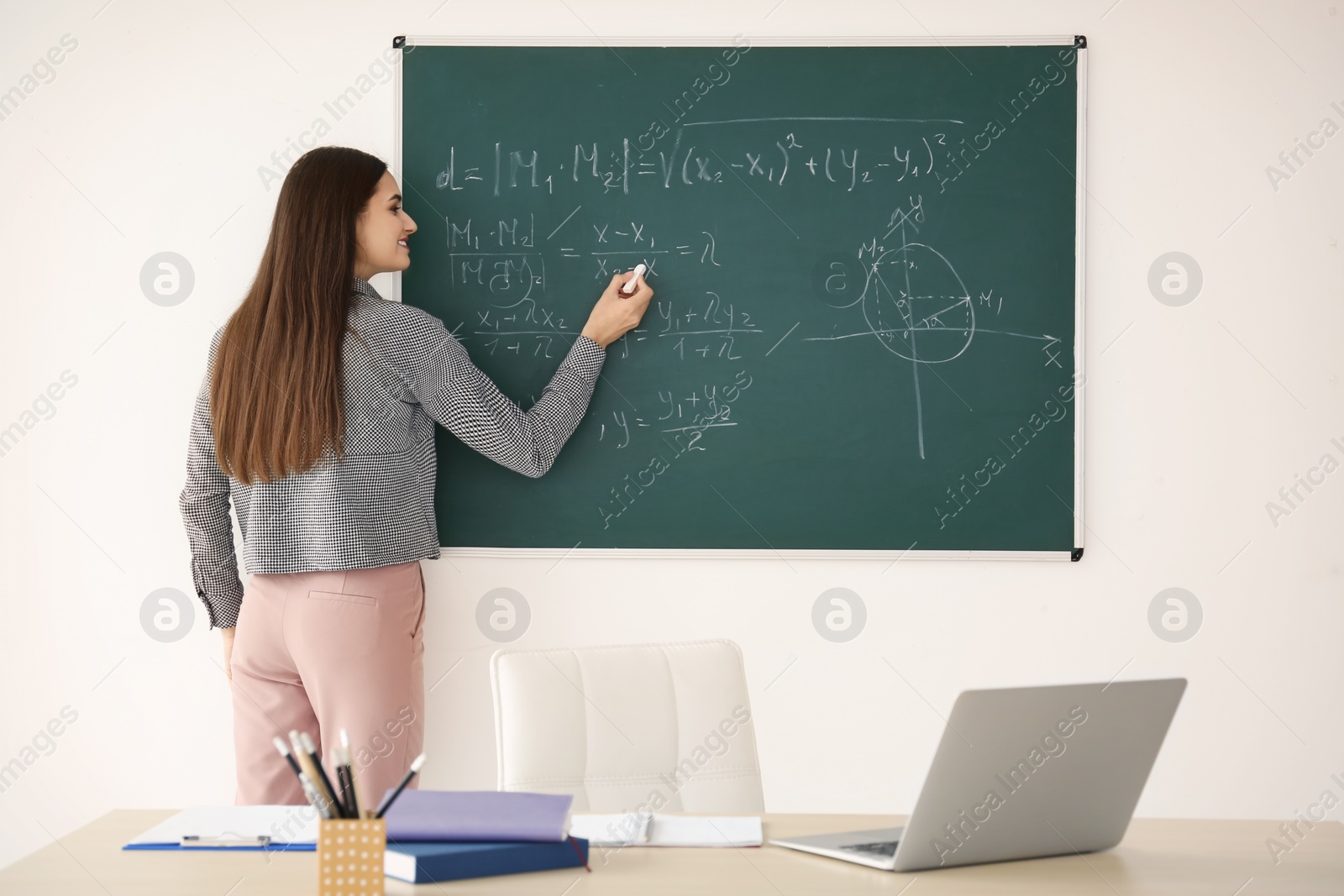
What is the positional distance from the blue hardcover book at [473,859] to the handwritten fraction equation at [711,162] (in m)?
1.87

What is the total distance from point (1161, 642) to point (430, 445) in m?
2.00

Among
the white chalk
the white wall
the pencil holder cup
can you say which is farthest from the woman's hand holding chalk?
the pencil holder cup

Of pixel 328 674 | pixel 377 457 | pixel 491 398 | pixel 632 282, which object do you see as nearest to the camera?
pixel 328 674

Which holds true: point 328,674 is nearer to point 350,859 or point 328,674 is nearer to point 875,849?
point 350,859

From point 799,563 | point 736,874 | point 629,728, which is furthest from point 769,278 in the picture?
point 736,874

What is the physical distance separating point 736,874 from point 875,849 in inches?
8.0

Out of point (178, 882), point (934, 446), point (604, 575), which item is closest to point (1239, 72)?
point (934, 446)

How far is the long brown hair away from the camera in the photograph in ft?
7.36

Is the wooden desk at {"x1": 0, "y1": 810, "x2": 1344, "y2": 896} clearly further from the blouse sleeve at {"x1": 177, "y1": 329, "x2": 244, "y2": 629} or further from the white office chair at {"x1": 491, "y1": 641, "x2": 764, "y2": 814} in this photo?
the blouse sleeve at {"x1": 177, "y1": 329, "x2": 244, "y2": 629}

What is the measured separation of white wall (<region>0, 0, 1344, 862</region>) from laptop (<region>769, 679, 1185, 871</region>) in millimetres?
1320

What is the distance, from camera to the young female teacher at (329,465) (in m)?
2.25

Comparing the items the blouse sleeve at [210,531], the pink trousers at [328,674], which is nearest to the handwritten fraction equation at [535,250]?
the blouse sleeve at [210,531]

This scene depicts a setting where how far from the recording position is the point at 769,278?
2.69 metres

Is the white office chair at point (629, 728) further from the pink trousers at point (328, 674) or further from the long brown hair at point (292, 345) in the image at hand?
the long brown hair at point (292, 345)
